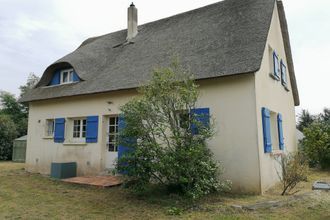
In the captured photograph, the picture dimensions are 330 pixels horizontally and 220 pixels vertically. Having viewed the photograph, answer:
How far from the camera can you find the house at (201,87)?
7.70 meters

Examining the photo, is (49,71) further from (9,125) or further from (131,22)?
(9,125)

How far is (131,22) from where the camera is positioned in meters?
14.4

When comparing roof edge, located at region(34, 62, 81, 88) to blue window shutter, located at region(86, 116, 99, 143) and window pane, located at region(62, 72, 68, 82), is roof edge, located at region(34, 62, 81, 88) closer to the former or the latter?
window pane, located at region(62, 72, 68, 82)

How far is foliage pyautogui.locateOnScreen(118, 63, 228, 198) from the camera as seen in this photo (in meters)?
6.46

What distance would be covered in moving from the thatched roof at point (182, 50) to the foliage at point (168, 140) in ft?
5.03

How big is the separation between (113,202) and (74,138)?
5.58 metres

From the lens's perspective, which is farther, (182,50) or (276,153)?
(182,50)

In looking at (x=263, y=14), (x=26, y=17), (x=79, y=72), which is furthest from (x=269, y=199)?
(x=26, y=17)

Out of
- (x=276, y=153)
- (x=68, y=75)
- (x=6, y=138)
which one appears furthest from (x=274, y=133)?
(x=6, y=138)

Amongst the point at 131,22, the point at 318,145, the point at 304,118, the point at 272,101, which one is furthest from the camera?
the point at 304,118

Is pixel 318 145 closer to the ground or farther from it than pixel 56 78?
closer to the ground

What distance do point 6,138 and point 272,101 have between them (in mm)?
19250

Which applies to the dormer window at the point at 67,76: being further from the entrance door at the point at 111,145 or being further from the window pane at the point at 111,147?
the window pane at the point at 111,147

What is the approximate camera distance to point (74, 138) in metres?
11.6
